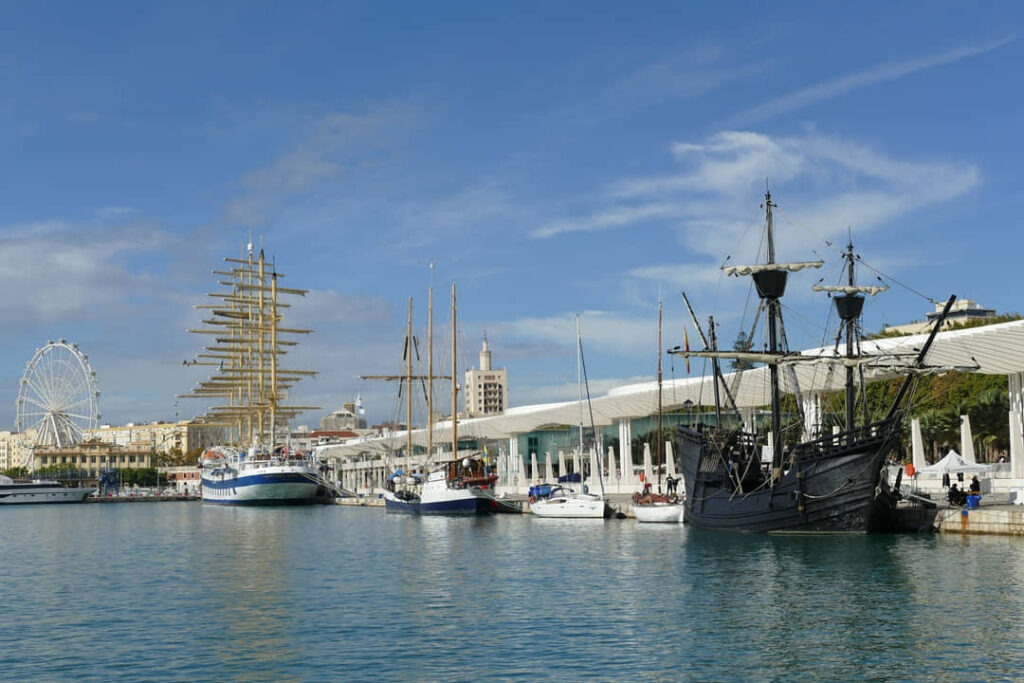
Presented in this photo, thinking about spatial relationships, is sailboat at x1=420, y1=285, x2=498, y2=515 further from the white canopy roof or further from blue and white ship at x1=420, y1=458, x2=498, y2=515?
the white canopy roof

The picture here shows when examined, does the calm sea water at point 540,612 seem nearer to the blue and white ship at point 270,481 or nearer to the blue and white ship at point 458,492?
the blue and white ship at point 458,492

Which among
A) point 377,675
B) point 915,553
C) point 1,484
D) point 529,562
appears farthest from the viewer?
point 1,484

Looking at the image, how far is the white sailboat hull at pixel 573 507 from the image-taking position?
6081 centimetres

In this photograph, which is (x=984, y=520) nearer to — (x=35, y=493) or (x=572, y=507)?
(x=572, y=507)

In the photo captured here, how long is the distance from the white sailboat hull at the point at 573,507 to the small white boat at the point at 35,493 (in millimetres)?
108013

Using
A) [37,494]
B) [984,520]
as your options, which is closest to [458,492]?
[984,520]

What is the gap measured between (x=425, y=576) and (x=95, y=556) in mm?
20720

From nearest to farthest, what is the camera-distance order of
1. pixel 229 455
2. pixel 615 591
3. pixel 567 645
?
1. pixel 567 645
2. pixel 615 591
3. pixel 229 455

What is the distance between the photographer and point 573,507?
61656 mm

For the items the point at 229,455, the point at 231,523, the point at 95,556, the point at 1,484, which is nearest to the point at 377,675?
the point at 95,556

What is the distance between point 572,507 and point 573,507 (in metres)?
0.06

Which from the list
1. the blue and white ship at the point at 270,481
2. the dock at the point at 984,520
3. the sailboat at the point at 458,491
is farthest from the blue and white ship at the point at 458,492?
the blue and white ship at the point at 270,481

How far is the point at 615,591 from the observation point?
30.2 m

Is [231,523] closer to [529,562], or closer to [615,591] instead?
[529,562]
